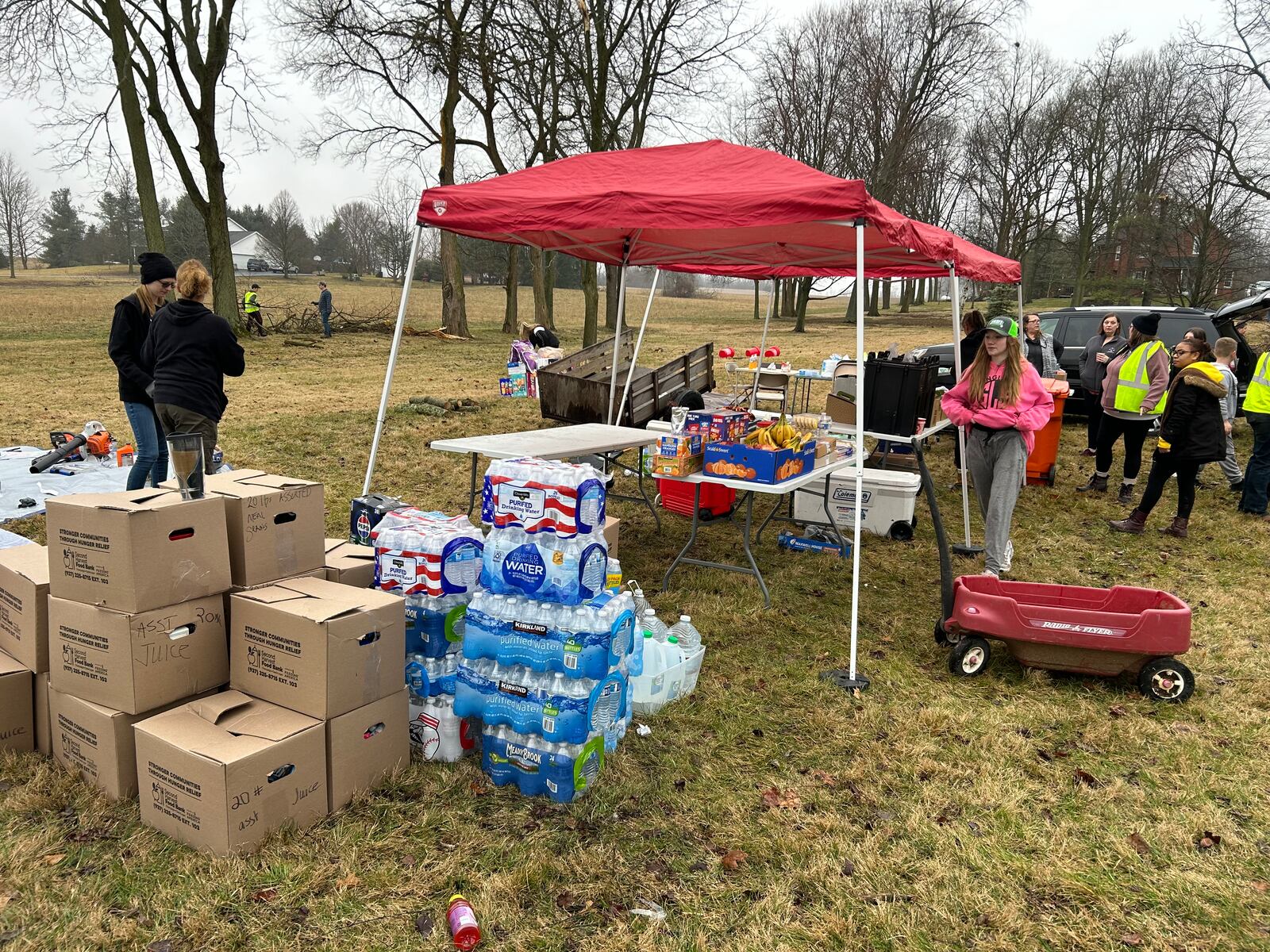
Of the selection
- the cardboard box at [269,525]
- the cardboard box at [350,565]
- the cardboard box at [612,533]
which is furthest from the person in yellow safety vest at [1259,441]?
the cardboard box at [269,525]

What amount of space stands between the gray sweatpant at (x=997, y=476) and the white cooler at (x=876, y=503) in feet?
3.53

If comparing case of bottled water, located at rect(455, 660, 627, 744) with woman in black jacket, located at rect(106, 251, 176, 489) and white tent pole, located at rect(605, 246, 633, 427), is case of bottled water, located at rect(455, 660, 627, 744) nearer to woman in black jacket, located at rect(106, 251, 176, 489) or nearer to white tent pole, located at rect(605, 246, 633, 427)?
woman in black jacket, located at rect(106, 251, 176, 489)

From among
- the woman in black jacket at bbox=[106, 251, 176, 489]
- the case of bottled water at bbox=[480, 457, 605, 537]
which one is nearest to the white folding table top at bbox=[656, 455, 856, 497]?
the case of bottled water at bbox=[480, 457, 605, 537]

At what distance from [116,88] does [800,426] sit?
724 inches

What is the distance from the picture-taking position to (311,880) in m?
2.68

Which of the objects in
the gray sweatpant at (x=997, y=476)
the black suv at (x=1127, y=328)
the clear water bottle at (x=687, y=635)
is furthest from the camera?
the black suv at (x=1127, y=328)

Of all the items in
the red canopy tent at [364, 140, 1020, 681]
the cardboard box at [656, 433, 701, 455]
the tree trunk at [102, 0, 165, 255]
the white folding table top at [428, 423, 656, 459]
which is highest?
the tree trunk at [102, 0, 165, 255]

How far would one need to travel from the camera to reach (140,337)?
5.30 meters

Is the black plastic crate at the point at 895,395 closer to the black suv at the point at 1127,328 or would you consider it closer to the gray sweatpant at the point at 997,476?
the gray sweatpant at the point at 997,476

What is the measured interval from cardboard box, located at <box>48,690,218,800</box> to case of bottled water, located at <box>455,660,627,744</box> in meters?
1.08

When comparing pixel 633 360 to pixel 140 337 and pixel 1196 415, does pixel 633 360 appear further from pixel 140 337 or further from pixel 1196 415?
pixel 1196 415

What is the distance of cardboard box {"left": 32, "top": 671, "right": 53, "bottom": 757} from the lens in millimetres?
3219

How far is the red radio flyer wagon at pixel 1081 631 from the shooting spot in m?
4.12

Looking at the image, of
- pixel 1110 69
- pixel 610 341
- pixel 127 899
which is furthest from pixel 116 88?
pixel 1110 69
